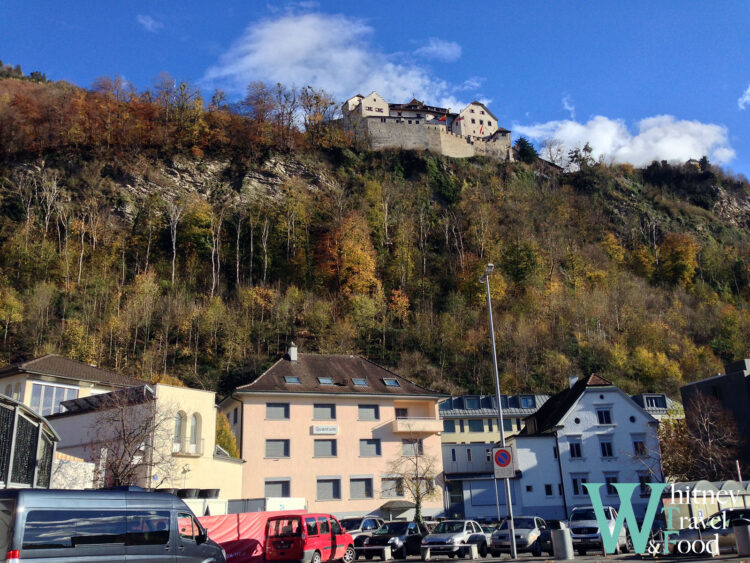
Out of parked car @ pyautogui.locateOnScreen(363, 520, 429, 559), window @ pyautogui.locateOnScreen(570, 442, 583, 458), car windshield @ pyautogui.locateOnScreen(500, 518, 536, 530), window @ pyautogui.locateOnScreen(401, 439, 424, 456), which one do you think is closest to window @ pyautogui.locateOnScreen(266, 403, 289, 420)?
window @ pyautogui.locateOnScreen(401, 439, 424, 456)

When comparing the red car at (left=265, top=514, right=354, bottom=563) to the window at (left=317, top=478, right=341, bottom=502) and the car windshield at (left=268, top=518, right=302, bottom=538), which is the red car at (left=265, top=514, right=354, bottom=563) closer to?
the car windshield at (left=268, top=518, right=302, bottom=538)

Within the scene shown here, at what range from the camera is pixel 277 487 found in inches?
1423

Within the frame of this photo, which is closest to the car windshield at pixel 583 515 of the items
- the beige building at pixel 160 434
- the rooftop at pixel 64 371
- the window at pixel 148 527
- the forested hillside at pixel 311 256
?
the beige building at pixel 160 434

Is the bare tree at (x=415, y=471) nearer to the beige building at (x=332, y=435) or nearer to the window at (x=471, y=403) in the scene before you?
the beige building at (x=332, y=435)

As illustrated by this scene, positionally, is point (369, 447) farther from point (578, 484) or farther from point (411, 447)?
point (578, 484)

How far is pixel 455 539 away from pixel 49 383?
25939 mm

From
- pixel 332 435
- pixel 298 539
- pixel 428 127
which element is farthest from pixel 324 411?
pixel 428 127

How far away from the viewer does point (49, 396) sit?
3556cm

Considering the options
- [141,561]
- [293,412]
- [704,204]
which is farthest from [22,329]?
[704,204]

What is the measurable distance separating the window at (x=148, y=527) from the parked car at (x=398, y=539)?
517 inches

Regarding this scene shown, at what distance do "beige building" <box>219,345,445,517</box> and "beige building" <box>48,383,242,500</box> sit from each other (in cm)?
659

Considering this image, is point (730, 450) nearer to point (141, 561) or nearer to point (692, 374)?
point (692, 374)

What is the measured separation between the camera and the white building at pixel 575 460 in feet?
130

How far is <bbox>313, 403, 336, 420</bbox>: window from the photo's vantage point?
3844 centimetres
